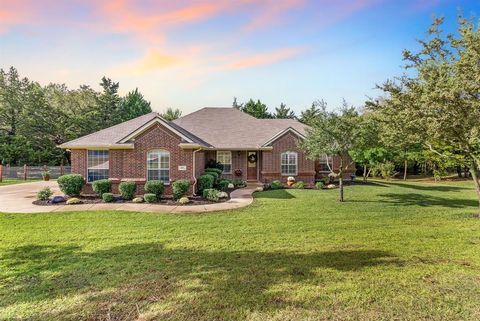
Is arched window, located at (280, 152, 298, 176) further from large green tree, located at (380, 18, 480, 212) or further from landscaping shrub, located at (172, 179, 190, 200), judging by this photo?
large green tree, located at (380, 18, 480, 212)

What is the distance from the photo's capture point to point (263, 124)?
26.2 metres

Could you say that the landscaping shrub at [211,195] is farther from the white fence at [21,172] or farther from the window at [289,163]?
the white fence at [21,172]

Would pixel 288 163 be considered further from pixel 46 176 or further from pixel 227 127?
pixel 46 176

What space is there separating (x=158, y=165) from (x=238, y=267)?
35.0 feet

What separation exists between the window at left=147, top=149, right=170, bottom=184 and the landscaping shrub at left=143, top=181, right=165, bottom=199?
1.01 metres

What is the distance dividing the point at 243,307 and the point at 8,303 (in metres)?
3.75

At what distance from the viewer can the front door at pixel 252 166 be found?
23359mm

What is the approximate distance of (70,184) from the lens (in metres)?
14.6

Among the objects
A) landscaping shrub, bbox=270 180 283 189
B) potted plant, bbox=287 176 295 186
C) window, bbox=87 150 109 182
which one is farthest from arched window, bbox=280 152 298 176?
window, bbox=87 150 109 182

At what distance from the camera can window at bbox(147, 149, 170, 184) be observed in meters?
15.5

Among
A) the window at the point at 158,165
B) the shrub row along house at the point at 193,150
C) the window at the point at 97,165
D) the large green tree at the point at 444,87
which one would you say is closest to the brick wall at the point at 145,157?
the shrub row along house at the point at 193,150

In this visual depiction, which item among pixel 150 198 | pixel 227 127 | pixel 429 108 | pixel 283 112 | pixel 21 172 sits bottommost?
pixel 150 198

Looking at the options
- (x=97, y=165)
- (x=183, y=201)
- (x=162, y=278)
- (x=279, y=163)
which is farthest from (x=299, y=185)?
(x=162, y=278)

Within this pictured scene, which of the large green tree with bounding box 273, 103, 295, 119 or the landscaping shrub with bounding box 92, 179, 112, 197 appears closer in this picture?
the landscaping shrub with bounding box 92, 179, 112, 197
